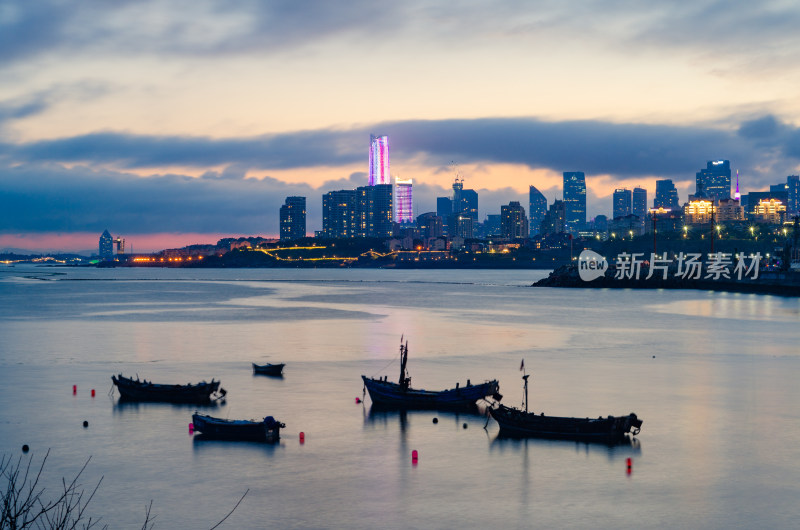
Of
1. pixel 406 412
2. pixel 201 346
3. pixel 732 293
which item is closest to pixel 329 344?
pixel 201 346

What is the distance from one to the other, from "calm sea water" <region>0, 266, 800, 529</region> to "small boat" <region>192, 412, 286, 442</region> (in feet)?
2.95

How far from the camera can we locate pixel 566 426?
43.2 meters

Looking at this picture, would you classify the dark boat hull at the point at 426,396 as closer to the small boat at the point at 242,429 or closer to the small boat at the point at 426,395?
the small boat at the point at 426,395

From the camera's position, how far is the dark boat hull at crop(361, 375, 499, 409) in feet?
168

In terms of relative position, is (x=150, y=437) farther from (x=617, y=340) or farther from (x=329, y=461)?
(x=617, y=340)

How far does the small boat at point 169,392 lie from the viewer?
5481cm

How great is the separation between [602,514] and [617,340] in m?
66.3

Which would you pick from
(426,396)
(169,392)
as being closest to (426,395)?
(426,396)

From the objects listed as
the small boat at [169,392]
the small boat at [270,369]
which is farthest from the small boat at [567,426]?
the small boat at [270,369]

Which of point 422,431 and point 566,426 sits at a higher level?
point 566,426

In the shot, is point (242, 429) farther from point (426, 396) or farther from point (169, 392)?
point (169, 392)

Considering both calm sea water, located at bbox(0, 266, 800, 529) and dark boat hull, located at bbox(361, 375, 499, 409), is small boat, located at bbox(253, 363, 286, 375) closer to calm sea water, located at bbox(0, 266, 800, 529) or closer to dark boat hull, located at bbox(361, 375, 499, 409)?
calm sea water, located at bbox(0, 266, 800, 529)

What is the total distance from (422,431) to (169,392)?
63.3ft

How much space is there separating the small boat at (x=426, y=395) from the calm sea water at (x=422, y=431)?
43.8 inches
